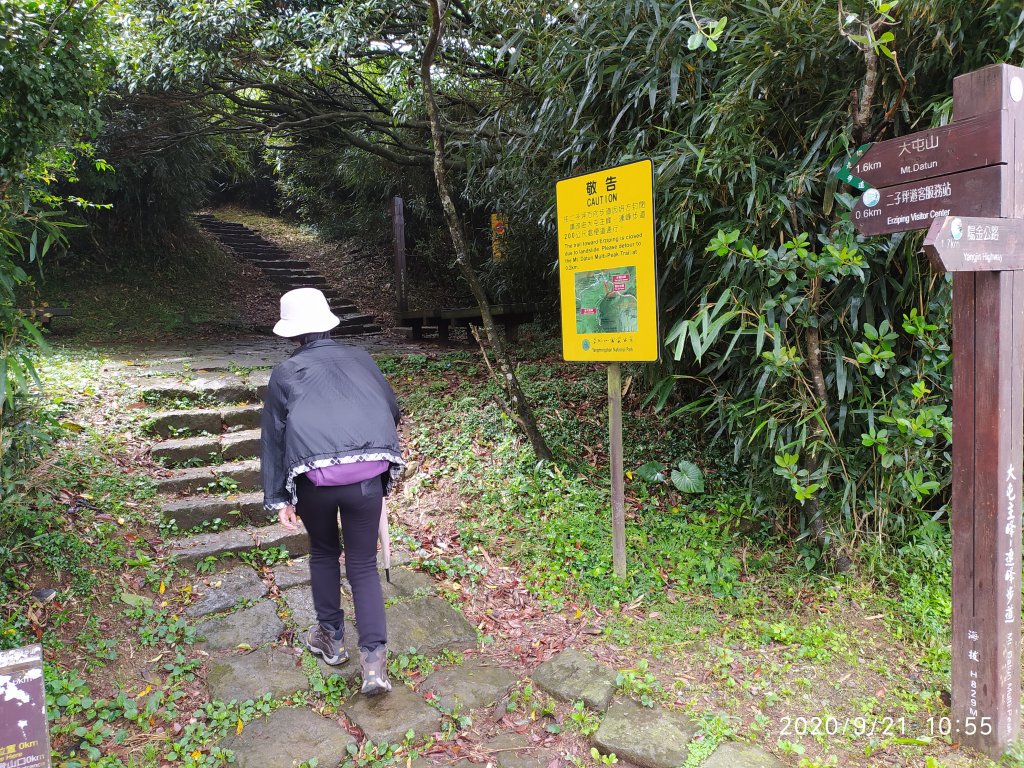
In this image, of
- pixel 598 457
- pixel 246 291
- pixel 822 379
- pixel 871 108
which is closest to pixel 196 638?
pixel 598 457

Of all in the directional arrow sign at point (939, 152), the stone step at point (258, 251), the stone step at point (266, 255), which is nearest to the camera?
the directional arrow sign at point (939, 152)

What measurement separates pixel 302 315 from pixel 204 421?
7.94 ft

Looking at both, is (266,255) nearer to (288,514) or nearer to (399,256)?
(399,256)

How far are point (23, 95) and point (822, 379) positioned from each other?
12.8 ft

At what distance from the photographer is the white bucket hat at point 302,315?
2.81m

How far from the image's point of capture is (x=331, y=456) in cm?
258

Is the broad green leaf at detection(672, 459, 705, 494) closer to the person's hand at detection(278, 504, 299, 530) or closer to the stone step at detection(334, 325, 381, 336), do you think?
the person's hand at detection(278, 504, 299, 530)

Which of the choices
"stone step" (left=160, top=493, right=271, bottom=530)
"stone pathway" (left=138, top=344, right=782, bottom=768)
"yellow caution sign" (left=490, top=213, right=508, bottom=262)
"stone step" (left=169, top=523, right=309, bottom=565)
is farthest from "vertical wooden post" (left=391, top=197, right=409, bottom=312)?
"stone step" (left=169, top=523, right=309, bottom=565)

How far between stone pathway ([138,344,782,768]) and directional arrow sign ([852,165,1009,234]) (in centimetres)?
208

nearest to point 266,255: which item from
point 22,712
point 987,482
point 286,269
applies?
point 286,269

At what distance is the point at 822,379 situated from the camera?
3.42 metres

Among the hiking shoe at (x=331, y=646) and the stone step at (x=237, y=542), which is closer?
the hiking shoe at (x=331, y=646)

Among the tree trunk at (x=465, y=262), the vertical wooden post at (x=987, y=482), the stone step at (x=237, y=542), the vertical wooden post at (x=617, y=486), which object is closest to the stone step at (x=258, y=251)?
the tree trunk at (x=465, y=262)
